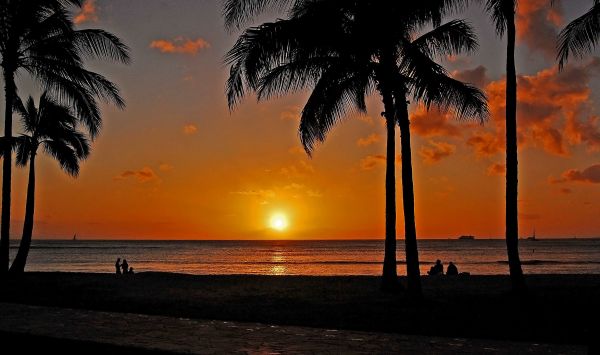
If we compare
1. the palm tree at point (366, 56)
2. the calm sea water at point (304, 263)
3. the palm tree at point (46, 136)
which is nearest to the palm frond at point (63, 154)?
the palm tree at point (46, 136)

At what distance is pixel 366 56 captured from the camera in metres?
18.2

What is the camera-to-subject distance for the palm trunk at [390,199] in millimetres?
19875

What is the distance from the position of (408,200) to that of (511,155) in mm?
2660

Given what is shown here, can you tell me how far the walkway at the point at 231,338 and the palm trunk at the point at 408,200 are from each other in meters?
6.08

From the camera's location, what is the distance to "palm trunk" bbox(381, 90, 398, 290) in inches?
782

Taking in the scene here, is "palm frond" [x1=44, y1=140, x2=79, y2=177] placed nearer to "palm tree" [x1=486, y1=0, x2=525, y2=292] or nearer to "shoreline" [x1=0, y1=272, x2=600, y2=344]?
"shoreline" [x1=0, y1=272, x2=600, y2=344]

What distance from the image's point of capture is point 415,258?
55.2 ft

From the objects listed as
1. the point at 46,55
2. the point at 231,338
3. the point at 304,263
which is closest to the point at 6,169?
the point at 46,55

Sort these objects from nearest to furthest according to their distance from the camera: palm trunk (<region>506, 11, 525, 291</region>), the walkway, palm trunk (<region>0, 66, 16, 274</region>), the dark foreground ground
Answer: the walkway
the dark foreground ground
palm trunk (<region>506, 11, 525, 291</region>)
palm trunk (<region>0, 66, 16, 274</region>)

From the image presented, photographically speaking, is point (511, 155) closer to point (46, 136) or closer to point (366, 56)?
point (366, 56)

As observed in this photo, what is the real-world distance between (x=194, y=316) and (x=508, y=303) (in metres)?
7.26

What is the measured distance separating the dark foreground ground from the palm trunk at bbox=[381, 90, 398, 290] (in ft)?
2.28

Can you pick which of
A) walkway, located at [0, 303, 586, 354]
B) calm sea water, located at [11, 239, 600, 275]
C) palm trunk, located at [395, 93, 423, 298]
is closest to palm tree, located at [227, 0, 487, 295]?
palm trunk, located at [395, 93, 423, 298]

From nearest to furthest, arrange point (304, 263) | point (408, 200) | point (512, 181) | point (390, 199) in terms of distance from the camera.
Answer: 1. point (512, 181)
2. point (408, 200)
3. point (390, 199)
4. point (304, 263)
